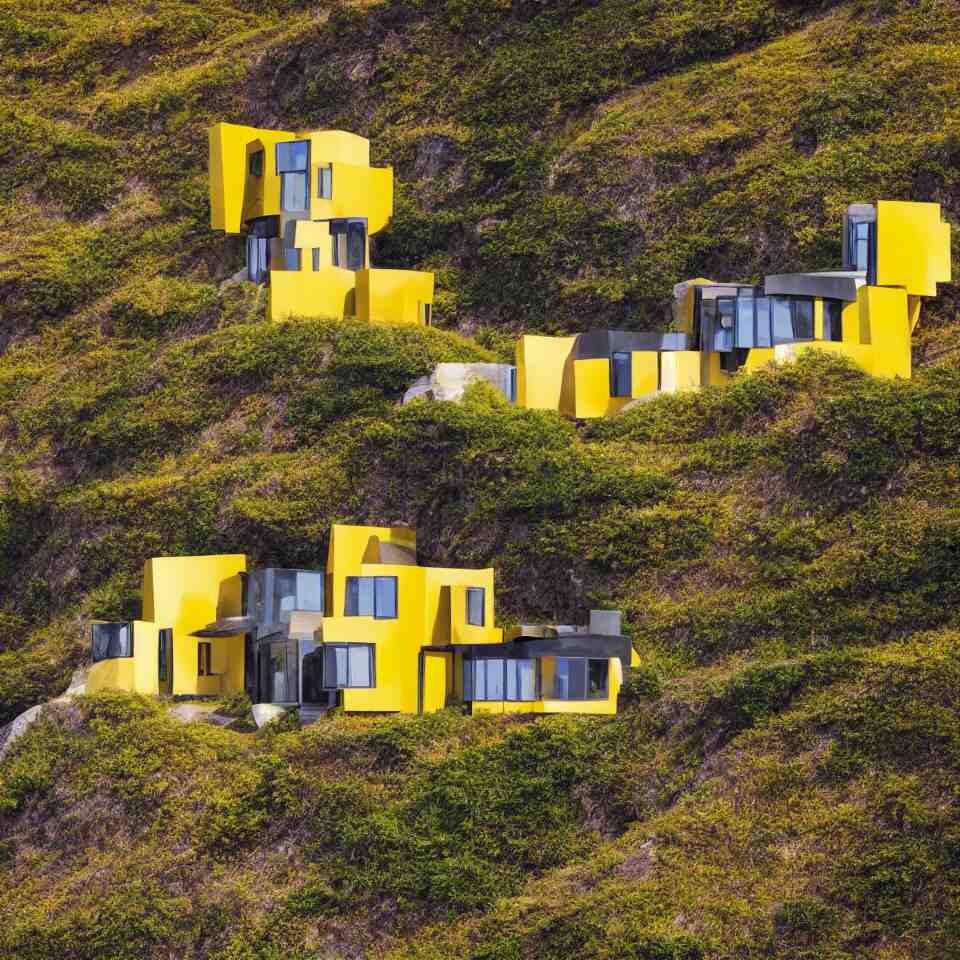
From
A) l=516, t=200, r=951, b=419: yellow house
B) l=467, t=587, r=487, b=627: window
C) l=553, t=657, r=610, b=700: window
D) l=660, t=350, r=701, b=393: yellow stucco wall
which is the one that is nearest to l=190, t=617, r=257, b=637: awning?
l=467, t=587, r=487, b=627: window

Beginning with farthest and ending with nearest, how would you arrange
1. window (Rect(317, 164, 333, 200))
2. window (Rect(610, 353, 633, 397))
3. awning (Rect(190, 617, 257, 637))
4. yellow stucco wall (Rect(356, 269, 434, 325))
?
window (Rect(317, 164, 333, 200)), yellow stucco wall (Rect(356, 269, 434, 325)), window (Rect(610, 353, 633, 397)), awning (Rect(190, 617, 257, 637))

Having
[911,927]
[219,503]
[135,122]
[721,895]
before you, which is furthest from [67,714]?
[135,122]

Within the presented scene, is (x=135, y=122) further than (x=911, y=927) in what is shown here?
Yes

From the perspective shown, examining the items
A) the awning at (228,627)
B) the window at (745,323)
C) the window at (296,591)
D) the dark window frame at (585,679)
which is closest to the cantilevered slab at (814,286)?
the window at (745,323)

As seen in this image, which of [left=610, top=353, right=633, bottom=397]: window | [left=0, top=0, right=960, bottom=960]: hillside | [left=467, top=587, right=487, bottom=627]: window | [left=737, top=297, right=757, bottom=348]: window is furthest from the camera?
[left=610, top=353, right=633, bottom=397]: window

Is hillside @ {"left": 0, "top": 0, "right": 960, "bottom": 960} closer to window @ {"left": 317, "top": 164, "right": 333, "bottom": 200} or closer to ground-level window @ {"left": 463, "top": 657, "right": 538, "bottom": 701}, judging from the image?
ground-level window @ {"left": 463, "top": 657, "right": 538, "bottom": 701}

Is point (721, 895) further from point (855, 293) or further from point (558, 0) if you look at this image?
point (558, 0)
